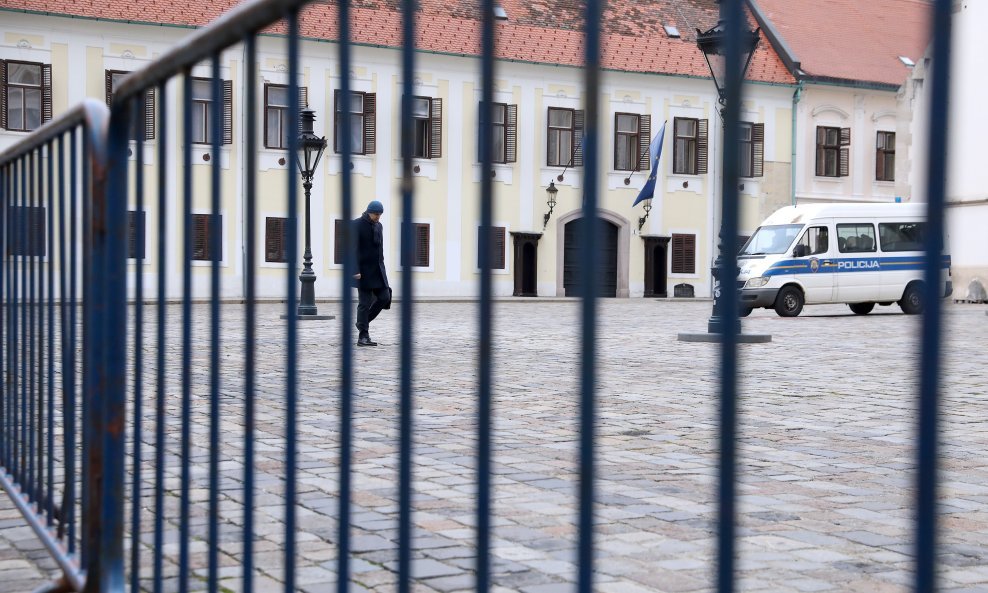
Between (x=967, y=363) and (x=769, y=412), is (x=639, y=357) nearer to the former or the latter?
(x=967, y=363)

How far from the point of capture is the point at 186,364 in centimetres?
305

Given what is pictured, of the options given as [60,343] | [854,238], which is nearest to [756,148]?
[60,343]

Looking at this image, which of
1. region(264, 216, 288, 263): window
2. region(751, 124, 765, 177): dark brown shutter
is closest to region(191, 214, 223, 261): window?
region(264, 216, 288, 263): window

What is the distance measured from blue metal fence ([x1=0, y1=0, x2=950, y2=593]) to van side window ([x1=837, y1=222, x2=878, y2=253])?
76.5 ft

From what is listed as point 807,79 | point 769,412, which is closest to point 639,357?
point 769,412

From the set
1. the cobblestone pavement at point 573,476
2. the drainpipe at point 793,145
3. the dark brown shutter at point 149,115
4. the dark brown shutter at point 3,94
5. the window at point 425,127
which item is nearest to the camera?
the window at point 425,127

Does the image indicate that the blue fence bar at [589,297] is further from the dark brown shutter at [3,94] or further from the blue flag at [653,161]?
the dark brown shutter at [3,94]

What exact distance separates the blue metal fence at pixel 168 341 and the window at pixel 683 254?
3561 cm

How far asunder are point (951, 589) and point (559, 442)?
3.28 m

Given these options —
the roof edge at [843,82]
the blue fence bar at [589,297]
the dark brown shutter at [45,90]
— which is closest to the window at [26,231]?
the blue fence bar at [589,297]

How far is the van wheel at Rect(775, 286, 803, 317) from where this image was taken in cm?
2583

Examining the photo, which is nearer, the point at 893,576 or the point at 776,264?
the point at 893,576

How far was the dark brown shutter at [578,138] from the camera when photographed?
1.49 m

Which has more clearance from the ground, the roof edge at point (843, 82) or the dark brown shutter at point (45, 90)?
the roof edge at point (843, 82)
